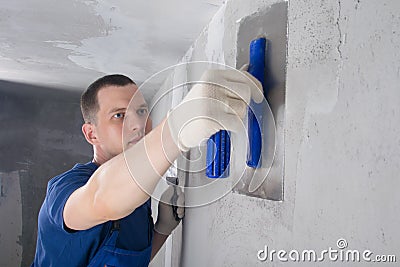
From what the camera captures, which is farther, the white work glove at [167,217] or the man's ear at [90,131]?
the white work glove at [167,217]

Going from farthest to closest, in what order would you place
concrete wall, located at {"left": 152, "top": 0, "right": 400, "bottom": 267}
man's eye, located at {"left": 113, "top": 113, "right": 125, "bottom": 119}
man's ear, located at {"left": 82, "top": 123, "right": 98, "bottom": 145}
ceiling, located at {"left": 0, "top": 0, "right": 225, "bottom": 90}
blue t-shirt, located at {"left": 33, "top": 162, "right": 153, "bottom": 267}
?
ceiling, located at {"left": 0, "top": 0, "right": 225, "bottom": 90} → man's ear, located at {"left": 82, "top": 123, "right": 98, "bottom": 145} → man's eye, located at {"left": 113, "top": 113, "right": 125, "bottom": 119} → blue t-shirt, located at {"left": 33, "top": 162, "right": 153, "bottom": 267} → concrete wall, located at {"left": 152, "top": 0, "right": 400, "bottom": 267}

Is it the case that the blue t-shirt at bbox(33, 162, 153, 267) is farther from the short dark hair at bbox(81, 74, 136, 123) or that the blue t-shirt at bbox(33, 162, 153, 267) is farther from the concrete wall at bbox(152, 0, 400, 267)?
the concrete wall at bbox(152, 0, 400, 267)

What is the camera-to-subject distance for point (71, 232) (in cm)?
123

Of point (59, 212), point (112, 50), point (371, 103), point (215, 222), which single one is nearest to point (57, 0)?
point (112, 50)

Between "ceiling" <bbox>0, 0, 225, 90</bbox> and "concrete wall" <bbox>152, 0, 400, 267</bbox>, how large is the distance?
72 centimetres

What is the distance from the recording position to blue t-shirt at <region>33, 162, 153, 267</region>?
47.0 inches

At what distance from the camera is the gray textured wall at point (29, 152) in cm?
439

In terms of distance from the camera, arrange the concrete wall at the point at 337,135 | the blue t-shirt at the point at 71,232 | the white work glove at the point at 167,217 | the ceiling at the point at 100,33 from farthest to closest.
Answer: the white work glove at the point at 167,217
the ceiling at the point at 100,33
the blue t-shirt at the point at 71,232
the concrete wall at the point at 337,135

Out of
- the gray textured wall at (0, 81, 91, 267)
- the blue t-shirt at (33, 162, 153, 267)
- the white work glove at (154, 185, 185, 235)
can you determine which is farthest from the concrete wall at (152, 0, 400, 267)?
the gray textured wall at (0, 81, 91, 267)

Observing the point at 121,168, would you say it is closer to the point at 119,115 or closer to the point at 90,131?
the point at 119,115

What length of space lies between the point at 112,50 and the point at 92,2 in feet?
2.37

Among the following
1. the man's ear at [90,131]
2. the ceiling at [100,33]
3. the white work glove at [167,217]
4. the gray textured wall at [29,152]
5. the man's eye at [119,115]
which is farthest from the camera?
the gray textured wall at [29,152]

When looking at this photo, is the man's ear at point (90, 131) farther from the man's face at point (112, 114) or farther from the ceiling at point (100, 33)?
the ceiling at point (100, 33)

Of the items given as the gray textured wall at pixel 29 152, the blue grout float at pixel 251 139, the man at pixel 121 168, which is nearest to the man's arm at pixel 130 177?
the man at pixel 121 168
